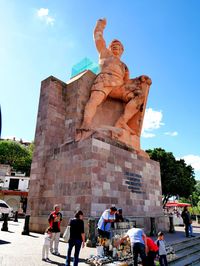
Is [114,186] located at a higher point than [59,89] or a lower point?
lower

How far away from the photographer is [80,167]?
941 centimetres

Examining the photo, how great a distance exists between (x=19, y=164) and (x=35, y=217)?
34674 mm

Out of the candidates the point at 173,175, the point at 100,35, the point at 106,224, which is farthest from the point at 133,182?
the point at 173,175

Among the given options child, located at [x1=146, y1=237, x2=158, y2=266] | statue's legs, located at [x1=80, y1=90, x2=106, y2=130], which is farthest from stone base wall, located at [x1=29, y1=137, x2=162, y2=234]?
child, located at [x1=146, y1=237, x2=158, y2=266]

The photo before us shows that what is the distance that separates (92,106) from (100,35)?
14.9 ft

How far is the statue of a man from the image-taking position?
1188 cm

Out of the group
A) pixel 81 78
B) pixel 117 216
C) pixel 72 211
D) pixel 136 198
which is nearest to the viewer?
pixel 117 216

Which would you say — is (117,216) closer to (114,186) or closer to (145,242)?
(145,242)

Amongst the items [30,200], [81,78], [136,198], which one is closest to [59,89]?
[81,78]

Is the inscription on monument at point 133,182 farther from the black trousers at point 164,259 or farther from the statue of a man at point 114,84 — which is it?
the black trousers at point 164,259

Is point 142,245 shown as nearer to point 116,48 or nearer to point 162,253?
point 162,253

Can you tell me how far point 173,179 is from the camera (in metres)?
28.2

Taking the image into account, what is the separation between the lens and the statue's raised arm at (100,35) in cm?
Answer: 1304

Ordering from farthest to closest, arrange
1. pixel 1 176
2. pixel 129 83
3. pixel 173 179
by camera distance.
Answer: pixel 1 176
pixel 173 179
pixel 129 83
